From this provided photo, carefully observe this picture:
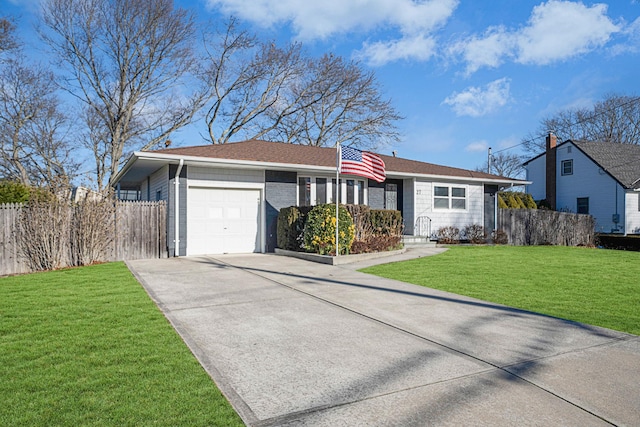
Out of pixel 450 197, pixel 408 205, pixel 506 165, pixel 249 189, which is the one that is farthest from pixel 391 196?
pixel 506 165

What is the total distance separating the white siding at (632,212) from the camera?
2364 cm

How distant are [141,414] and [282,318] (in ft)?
8.86

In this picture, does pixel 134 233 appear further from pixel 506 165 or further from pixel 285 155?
pixel 506 165

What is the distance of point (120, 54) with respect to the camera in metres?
24.2

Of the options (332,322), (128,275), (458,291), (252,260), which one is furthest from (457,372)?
(252,260)

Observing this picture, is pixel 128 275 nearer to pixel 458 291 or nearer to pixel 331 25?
pixel 458 291

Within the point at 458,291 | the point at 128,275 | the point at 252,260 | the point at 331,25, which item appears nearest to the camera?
the point at 458,291

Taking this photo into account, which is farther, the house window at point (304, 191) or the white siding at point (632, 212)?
the white siding at point (632, 212)

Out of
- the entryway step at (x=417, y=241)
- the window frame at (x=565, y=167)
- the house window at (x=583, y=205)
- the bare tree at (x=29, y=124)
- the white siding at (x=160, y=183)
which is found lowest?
the entryway step at (x=417, y=241)

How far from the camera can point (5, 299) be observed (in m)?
6.37

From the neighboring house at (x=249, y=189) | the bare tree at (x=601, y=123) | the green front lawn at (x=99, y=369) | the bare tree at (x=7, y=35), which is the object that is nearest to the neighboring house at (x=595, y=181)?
the bare tree at (x=601, y=123)

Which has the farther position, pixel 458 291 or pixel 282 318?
pixel 458 291

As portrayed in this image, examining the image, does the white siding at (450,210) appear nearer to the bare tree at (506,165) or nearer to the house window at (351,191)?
the house window at (351,191)

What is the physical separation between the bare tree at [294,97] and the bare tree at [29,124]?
31.6 ft
